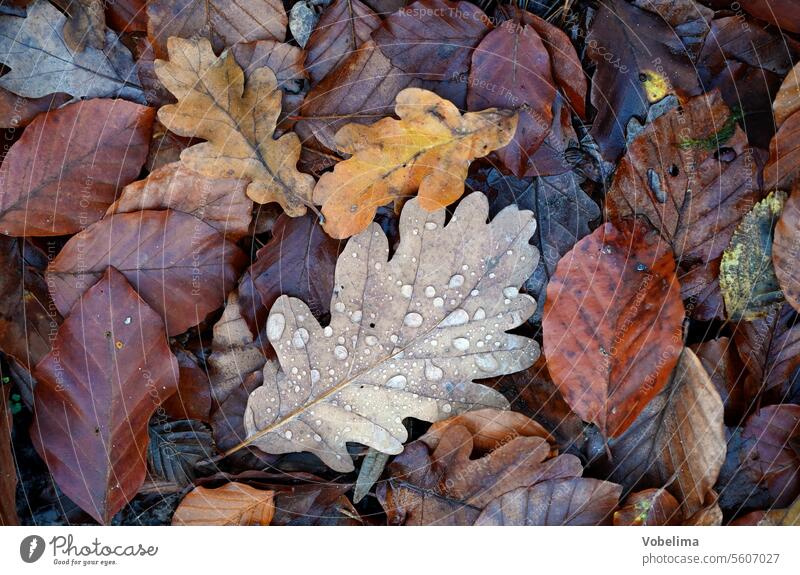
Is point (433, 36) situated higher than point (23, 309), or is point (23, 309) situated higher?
point (433, 36)

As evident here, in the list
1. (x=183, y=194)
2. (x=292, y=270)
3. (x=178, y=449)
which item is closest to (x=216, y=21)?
(x=183, y=194)

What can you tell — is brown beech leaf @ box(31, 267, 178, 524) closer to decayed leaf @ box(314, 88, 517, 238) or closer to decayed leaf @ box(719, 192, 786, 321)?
decayed leaf @ box(314, 88, 517, 238)

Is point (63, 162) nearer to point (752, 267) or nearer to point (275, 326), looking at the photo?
point (275, 326)

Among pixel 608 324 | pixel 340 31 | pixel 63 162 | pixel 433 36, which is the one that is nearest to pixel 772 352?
pixel 608 324

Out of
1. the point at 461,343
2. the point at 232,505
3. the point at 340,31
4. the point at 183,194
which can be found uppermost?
the point at 340,31
